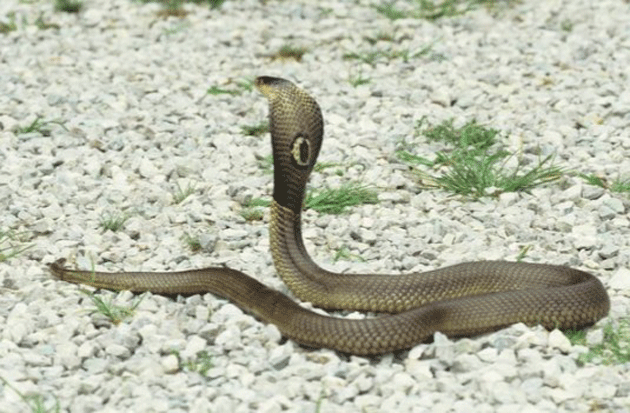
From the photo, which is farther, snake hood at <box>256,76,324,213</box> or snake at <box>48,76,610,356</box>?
snake hood at <box>256,76,324,213</box>

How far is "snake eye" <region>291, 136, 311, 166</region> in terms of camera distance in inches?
219

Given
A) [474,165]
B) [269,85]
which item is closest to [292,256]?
[269,85]

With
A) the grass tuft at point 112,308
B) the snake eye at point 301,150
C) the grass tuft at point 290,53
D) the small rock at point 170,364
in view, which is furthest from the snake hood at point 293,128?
the grass tuft at point 290,53

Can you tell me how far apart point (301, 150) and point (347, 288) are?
69 cm

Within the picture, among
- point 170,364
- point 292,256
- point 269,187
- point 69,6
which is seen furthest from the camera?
point 69,6

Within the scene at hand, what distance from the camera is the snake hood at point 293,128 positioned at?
5559mm

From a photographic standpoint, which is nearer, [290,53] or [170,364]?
[170,364]

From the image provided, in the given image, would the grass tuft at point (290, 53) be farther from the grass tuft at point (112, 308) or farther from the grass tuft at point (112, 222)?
the grass tuft at point (112, 308)

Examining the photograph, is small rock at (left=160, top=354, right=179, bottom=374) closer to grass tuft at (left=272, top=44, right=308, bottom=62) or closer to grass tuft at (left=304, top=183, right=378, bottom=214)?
grass tuft at (left=304, top=183, right=378, bottom=214)

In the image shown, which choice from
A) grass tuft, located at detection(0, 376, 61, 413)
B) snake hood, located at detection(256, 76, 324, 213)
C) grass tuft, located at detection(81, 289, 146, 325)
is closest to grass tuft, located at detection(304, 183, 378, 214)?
snake hood, located at detection(256, 76, 324, 213)

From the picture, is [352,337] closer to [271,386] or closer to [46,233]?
[271,386]

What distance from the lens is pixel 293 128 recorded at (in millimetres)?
5555

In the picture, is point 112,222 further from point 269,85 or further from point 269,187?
point 269,85

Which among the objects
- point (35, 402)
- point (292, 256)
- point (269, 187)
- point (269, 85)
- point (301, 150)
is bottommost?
point (269, 187)
